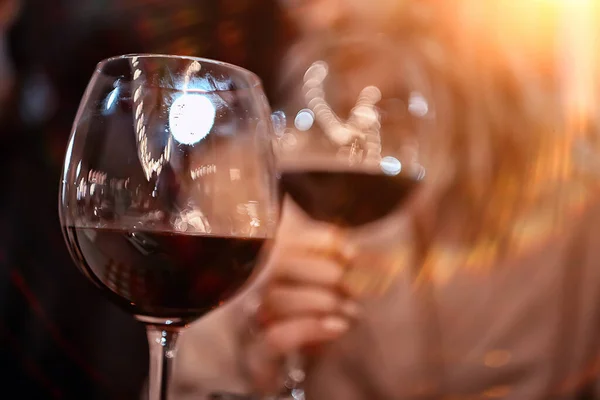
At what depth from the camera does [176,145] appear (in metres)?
0.42

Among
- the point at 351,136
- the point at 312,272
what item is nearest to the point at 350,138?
the point at 351,136

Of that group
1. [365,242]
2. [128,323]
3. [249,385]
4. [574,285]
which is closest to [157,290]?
[249,385]

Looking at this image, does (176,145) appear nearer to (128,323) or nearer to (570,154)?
(570,154)

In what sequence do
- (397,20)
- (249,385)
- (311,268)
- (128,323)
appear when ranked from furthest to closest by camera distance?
(128,323) < (397,20) < (249,385) < (311,268)

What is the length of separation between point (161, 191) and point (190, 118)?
0.05 m

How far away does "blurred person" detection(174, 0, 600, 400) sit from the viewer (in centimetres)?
136

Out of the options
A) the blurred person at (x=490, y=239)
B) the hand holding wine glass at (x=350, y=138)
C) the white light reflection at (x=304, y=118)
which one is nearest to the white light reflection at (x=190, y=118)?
the hand holding wine glass at (x=350, y=138)

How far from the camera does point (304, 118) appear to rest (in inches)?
33.3

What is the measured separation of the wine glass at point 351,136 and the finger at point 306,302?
0.13 metres

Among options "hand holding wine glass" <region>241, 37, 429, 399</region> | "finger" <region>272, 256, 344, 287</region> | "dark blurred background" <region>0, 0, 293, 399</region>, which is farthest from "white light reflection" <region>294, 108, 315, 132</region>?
"dark blurred background" <region>0, 0, 293, 399</region>

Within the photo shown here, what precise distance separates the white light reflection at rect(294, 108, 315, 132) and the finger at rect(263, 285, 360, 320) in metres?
0.27

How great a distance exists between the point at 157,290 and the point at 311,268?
1.92 feet

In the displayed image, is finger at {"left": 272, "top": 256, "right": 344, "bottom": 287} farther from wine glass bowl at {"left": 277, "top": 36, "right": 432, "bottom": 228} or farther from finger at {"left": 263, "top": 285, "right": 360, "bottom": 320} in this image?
wine glass bowl at {"left": 277, "top": 36, "right": 432, "bottom": 228}

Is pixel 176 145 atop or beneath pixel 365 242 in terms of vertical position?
atop
